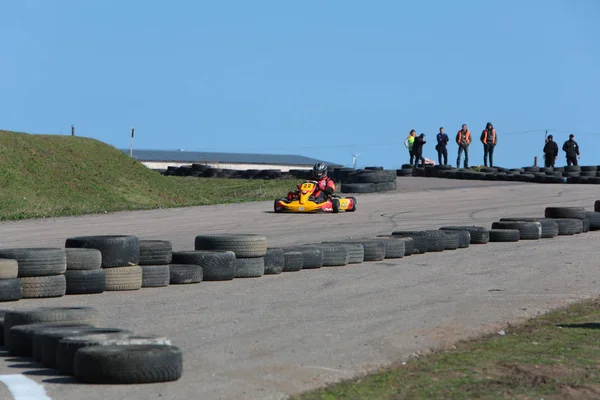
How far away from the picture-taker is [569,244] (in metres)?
16.0

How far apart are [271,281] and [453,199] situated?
46.9 feet

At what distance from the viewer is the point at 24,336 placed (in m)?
7.59

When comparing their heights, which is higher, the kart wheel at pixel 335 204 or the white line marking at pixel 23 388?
the kart wheel at pixel 335 204

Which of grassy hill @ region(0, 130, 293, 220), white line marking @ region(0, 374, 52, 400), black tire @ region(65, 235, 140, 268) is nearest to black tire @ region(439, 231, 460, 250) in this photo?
black tire @ region(65, 235, 140, 268)

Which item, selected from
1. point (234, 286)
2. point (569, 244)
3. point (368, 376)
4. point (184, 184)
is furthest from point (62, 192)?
point (368, 376)

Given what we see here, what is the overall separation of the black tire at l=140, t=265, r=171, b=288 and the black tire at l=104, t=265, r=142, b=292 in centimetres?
11

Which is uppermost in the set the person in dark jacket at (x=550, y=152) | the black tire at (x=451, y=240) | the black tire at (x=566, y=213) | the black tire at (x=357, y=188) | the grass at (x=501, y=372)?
the person in dark jacket at (x=550, y=152)

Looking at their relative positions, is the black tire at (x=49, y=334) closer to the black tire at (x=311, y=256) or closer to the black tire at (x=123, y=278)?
the black tire at (x=123, y=278)

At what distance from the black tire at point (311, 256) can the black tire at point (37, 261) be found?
323 centimetres

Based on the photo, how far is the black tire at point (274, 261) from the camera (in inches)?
484

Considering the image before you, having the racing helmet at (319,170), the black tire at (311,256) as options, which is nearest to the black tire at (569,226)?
the black tire at (311,256)

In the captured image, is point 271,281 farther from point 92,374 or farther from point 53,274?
point 92,374

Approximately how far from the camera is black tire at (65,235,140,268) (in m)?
10.9

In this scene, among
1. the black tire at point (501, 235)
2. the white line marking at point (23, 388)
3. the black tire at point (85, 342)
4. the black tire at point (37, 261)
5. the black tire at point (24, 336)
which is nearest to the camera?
the white line marking at point (23, 388)
